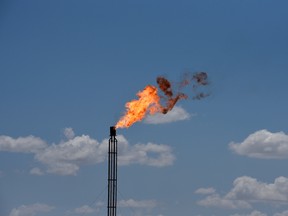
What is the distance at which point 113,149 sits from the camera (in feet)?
138

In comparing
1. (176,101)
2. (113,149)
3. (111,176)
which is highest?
(176,101)

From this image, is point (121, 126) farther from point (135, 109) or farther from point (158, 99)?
point (158, 99)

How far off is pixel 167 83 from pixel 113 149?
10.7m

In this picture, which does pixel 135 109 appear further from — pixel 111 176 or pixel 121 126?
pixel 111 176

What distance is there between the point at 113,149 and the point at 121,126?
2.91m

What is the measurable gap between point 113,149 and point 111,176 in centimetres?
320

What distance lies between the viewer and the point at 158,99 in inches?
1751

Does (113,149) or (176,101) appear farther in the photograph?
(176,101)

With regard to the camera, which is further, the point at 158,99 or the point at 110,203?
the point at 158,99

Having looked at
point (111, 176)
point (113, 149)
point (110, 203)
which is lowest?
point (110, 203)

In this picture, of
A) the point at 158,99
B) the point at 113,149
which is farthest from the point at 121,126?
the point at 158,99

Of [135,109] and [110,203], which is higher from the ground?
[135,109]

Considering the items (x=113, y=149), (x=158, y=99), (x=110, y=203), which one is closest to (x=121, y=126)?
(x=113, y=149)

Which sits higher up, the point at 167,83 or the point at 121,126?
the point at 167,83
